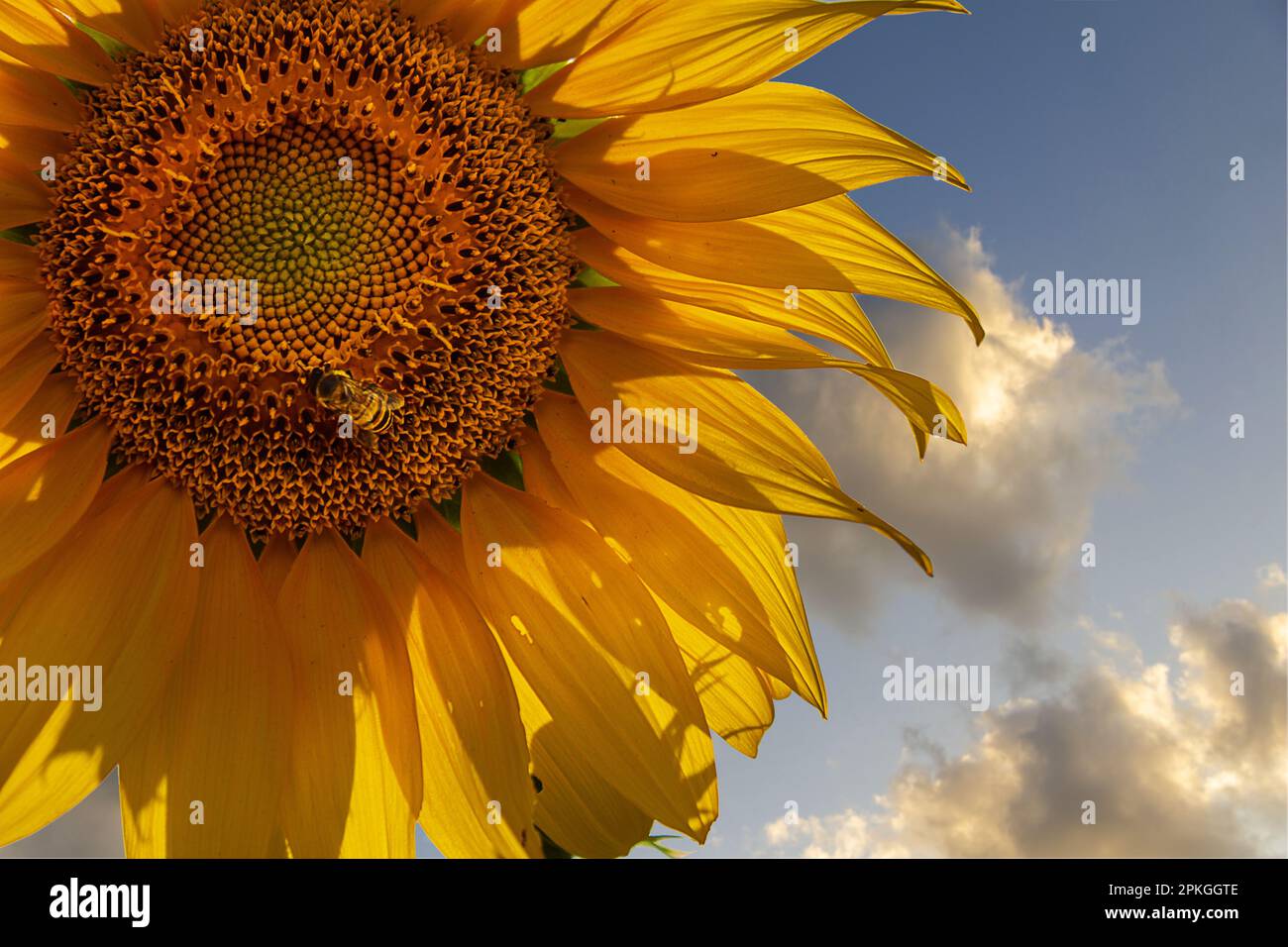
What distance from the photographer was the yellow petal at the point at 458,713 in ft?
8.83

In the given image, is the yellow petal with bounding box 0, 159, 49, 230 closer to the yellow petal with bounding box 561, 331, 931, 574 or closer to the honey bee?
the honey bee

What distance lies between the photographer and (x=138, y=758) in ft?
8.80

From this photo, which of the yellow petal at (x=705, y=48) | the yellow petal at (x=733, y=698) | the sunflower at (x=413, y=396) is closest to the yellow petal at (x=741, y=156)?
the sunflower at (x=413, y=396)

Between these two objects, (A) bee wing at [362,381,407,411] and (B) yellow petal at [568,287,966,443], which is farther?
(A) bee wing at [362,381,407,411]

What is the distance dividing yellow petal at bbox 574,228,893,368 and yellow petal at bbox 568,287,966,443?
5 cm

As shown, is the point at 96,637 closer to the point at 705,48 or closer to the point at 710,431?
the point at 710,431

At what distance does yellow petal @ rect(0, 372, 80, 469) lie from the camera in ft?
8.80

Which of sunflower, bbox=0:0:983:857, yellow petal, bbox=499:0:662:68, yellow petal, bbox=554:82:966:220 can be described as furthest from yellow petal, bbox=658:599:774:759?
yellow petal, bbox=499:0:662:68

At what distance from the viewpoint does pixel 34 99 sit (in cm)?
255

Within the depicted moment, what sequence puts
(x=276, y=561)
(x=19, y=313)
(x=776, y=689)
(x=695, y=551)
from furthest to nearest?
1. (x=776, y=689)
2. (x=276, y=561)
3. (x=695, y=551)
4. (x=19, y=313)

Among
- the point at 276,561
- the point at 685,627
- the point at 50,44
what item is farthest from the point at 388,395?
the point at 50,44

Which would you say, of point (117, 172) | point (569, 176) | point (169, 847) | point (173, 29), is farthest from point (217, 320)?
point (169, 847)

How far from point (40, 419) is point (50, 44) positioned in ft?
3.00

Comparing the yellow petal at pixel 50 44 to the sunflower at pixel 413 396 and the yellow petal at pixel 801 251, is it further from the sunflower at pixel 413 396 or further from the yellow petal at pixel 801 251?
the yellow petal at pixel 801 251
